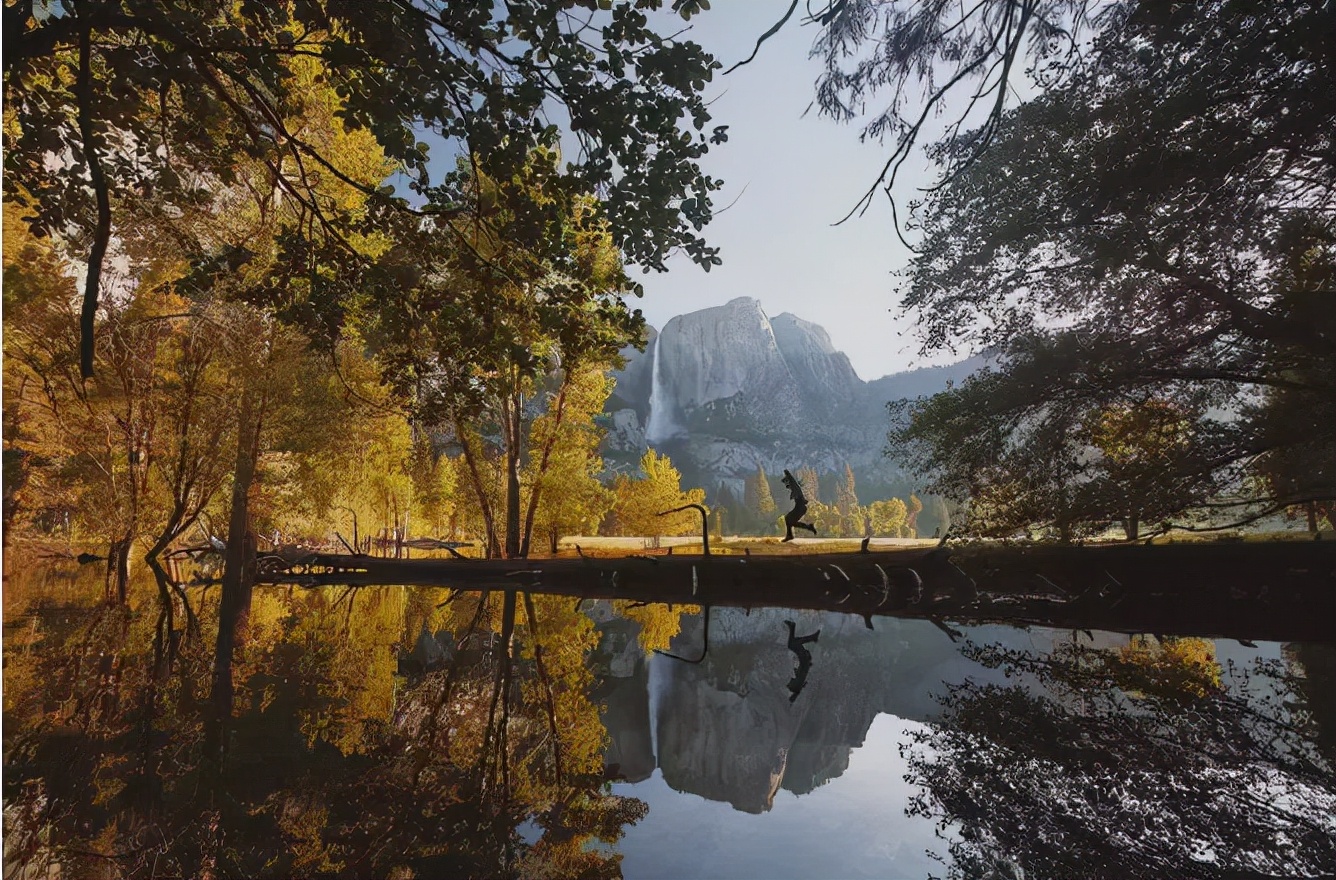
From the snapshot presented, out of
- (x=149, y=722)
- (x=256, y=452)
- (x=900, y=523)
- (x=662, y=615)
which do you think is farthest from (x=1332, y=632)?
(x=900, y=523)

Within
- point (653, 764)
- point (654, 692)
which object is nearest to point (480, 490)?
point (654, 692)

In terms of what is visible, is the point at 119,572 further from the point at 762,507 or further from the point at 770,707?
the point at 762,507

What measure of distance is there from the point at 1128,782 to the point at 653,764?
1762mm

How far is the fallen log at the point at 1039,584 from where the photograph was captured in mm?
5336

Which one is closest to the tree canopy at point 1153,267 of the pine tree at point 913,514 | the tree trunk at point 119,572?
the tree trunk at point 119,572

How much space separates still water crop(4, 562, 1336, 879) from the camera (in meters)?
1.49

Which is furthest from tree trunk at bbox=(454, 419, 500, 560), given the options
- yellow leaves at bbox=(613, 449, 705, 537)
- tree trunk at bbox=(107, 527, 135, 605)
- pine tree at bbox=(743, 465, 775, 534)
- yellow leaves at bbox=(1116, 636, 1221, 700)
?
pine tree at bbox=(743, 465, 775, 534)

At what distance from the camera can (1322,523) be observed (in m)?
12.1

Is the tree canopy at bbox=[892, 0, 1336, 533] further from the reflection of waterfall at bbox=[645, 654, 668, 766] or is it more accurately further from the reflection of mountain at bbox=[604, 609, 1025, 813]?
the reflection of waterfall at bbox=[645, 654, 668, 766]

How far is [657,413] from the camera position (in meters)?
133

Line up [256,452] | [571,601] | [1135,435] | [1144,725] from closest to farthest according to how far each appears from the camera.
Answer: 1. [1144,725]
2. [1135,435]
3. [571,601]
4. [256,452]

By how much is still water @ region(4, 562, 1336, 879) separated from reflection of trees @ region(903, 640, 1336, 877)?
0.4 inches

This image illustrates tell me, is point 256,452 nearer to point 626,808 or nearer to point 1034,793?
point 626,808

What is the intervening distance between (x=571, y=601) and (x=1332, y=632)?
26.8 feet
